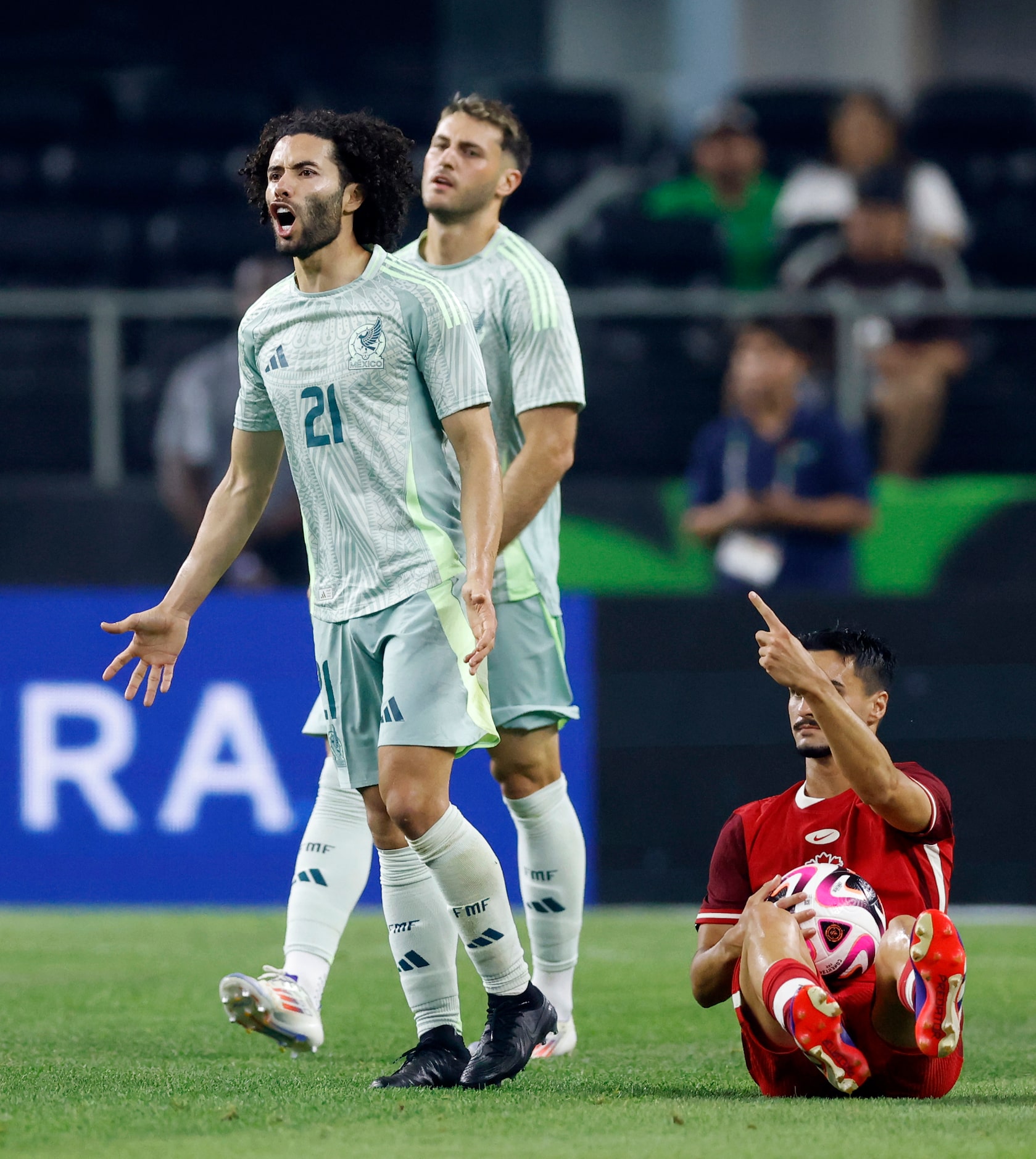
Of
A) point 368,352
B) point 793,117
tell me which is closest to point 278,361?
point 368,352

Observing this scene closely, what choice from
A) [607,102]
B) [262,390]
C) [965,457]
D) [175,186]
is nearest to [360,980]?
[262,390]

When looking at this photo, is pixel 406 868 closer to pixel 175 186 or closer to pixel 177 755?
Result: pixel 177 755

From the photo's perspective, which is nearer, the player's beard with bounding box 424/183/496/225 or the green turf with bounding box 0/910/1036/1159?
the green turf with bounding box 0/910/1036/1159

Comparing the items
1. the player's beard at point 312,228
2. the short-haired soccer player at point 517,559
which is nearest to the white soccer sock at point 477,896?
the short-haired soccer player at point 517,559

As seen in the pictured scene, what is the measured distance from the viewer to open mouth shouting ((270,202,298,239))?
179 inches

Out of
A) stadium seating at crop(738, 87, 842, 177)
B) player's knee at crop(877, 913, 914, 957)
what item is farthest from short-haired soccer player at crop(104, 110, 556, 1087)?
stadium seating at crop(738, 87, 842, 177)

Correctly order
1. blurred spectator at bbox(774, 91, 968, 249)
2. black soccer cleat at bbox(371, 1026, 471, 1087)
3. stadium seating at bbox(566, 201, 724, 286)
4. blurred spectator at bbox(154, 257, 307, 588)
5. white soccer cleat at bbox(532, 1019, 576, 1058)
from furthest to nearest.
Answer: blurred spectator at bbox(774, 91, 968, 249) → stadium seating at bbox(566, 201, 724, 286) → blurred spectator at bbox(154, 257, 307, 588) → white soccer cleat at bbox(532, 1019, 576, 1058) → black soccer cleat at bbox(371, 1026, 471, 1087)

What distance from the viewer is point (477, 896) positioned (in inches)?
175

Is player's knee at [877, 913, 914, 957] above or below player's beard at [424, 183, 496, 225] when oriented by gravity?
below

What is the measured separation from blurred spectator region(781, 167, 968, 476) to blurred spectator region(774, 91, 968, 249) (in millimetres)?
457

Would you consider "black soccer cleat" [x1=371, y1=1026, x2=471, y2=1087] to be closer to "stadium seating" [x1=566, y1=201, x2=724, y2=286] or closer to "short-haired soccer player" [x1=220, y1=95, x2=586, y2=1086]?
"short-haired soccer player" [x1=220, y1=95, x2=586, y2=1086]

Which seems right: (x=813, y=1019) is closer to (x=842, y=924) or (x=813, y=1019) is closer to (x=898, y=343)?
(x=842, y=924)

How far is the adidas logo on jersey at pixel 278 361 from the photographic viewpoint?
458 cm

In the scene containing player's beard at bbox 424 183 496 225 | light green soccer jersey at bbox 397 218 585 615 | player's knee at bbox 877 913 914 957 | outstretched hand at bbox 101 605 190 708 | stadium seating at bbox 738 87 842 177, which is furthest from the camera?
stadium seating at bbox 738 87 842 177
